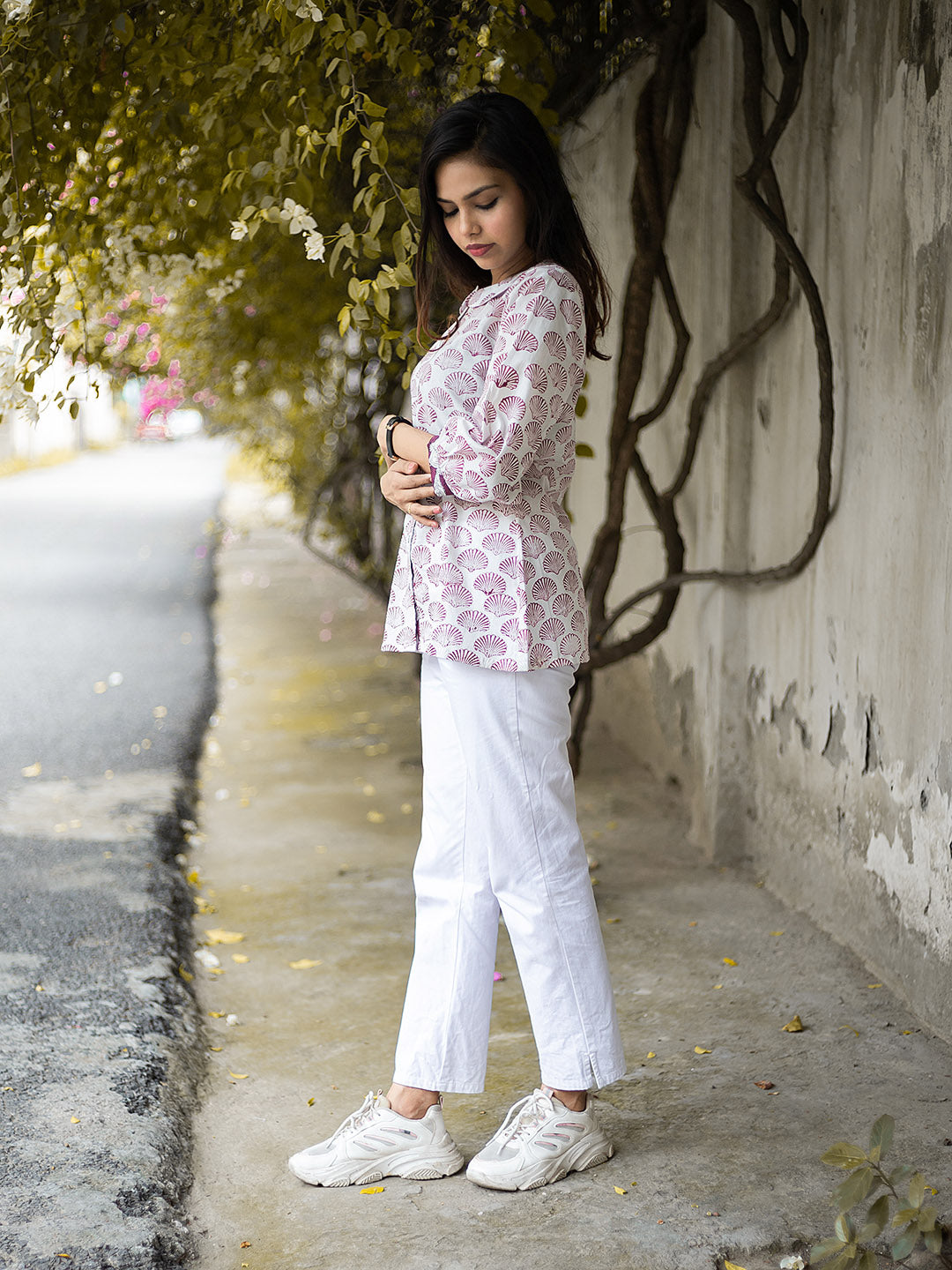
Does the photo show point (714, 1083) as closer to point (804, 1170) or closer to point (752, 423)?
point (804, 1170)

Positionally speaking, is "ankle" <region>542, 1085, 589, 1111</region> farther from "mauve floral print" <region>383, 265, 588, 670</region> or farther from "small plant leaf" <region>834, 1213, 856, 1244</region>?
"mauve floral print" <region>383, 265, 588, 670</region>

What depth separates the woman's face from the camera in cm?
211

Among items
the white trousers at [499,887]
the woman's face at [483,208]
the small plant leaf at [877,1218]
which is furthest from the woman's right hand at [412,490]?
the small plant leaf at [877,1218]

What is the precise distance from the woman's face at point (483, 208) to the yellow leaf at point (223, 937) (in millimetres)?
1958

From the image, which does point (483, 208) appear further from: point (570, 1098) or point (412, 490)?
point (570, 1098)

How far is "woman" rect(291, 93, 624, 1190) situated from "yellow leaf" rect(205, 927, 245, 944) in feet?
3.80

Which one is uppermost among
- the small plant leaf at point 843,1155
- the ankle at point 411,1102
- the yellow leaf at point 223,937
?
the small plant leaf at point 843,1155

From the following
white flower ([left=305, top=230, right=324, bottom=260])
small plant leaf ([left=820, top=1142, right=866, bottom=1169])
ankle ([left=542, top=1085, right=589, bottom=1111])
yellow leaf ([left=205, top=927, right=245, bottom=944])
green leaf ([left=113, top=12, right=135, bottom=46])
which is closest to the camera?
small plant leaf ([left=820, top=1142, right=866, bottom=1169])

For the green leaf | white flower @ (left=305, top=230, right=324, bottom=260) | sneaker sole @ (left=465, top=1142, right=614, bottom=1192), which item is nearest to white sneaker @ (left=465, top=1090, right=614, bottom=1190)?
sneaker sole @ (left=465, top=1142, right=614, bottom=1192)

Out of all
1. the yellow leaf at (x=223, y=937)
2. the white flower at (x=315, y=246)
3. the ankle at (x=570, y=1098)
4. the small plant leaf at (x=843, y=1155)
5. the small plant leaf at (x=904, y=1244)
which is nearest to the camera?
the small plant leaf at (x=904, y=1244)

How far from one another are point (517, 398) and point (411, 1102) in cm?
121

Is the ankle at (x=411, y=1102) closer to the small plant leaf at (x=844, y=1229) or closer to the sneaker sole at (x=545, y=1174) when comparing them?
the sneaker sole at (x=545, y=1174)

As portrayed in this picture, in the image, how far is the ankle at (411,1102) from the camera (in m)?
2.28

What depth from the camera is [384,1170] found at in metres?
2.25
